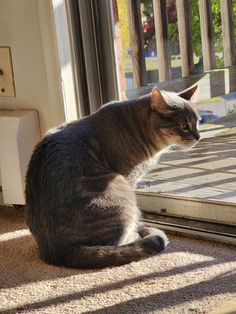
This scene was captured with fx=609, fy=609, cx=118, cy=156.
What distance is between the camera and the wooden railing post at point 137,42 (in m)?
1.90

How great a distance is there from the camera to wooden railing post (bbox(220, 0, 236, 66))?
1.66m

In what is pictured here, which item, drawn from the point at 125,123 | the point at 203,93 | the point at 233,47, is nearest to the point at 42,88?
the point at 125,123

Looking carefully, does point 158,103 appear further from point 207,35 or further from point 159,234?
point 159,234

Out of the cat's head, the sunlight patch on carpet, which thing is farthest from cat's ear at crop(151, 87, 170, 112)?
the sunlight patch on carpet

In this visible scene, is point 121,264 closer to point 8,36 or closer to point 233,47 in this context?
point 233,47

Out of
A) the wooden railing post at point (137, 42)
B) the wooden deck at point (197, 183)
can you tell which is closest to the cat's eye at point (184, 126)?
the wooden deck at point (197, 183)

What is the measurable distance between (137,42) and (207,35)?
28cm

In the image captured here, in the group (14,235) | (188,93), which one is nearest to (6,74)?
(14,235)

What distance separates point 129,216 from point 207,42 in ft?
1.77

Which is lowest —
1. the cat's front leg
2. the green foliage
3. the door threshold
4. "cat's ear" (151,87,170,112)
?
the door threshold

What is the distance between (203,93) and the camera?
72.4 inches

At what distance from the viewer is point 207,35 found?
172 centimetres

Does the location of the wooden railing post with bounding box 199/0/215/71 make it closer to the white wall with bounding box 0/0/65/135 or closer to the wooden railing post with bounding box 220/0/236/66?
the wooden railing post with bounding box 220/0/236/66

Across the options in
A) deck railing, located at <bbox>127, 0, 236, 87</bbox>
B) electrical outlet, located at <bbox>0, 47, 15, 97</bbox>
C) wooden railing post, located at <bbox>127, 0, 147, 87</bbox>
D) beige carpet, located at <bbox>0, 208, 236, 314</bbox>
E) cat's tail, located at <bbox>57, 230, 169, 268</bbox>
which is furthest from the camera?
electrical outlet, located at <bbox>0, 47, 15, 97</bbox>
